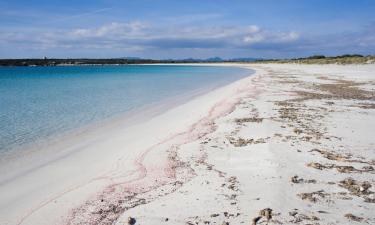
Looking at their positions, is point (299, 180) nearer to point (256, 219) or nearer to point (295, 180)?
point (295, 180)

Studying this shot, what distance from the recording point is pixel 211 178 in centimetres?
714

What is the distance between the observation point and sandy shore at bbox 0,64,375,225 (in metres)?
5.57

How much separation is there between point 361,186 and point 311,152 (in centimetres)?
228

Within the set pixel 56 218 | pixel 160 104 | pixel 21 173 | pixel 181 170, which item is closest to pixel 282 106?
pixel 160 104

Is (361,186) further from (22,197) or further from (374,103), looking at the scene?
(374,103)

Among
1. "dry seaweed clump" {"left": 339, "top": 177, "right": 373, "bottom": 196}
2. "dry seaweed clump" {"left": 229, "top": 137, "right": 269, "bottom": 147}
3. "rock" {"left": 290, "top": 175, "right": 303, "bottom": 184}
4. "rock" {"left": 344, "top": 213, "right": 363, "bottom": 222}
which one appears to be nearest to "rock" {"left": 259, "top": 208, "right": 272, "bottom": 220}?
"rock" {"left": 344, "top": 213, "right": 363, "bottom": 222}

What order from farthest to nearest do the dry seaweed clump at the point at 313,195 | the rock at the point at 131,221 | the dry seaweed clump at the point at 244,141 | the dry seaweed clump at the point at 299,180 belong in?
the dry seaweed clump at the point at 244,141
the dry seaweed clump at the point at 299,180
the dry seaweed clump at the point at 313,195
the rock at the point at 131,221

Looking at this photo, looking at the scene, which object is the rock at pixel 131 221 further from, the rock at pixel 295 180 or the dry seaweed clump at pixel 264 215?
the rock at pixel 295 180

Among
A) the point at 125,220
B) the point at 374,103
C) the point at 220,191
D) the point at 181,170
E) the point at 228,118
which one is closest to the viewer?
the point at 125,220

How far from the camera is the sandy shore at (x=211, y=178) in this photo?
5.57 metres

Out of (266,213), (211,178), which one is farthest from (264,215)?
(211,178)

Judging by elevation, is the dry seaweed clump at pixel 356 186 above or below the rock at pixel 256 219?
above

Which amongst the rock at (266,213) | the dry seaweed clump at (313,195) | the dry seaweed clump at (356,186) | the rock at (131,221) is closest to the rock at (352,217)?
the dry seaweed clump at (313,195)

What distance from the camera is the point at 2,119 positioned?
15.9 meters
